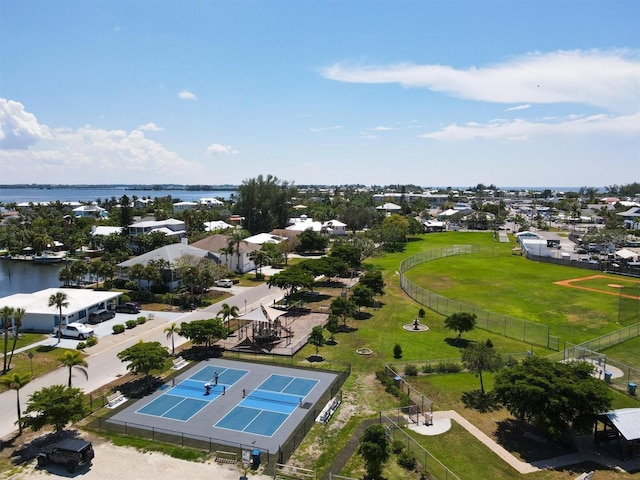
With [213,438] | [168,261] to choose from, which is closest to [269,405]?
[213,438]

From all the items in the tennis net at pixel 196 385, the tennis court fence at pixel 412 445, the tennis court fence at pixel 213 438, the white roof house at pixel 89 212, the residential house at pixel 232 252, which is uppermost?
the white roof house at pixel 89 212

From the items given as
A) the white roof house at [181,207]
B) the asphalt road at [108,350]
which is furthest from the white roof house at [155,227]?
the white roof house at [181,207]

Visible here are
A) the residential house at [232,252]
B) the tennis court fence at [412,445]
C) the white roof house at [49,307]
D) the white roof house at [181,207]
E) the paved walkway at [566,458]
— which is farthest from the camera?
the white roof house at [181,207]

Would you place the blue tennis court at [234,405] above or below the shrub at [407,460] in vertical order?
below

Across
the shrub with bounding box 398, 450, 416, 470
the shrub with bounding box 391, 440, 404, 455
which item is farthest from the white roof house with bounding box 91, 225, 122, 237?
the shrub with bounding box 398, 450, 416, 470

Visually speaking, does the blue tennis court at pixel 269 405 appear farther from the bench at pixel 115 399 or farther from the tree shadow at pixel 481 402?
the tree shadow at pixel 481 402

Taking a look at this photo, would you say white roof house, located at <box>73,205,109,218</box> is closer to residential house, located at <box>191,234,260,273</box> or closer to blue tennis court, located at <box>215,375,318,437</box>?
residential house, located at <box>191,234,260,273</box>

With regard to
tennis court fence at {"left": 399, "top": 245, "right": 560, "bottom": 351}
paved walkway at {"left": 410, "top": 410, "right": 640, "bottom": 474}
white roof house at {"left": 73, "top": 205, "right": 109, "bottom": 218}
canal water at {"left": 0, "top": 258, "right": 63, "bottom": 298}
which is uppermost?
white roof house at {"left": 73, "top": 205, "right": 109, "bottom": 218}
